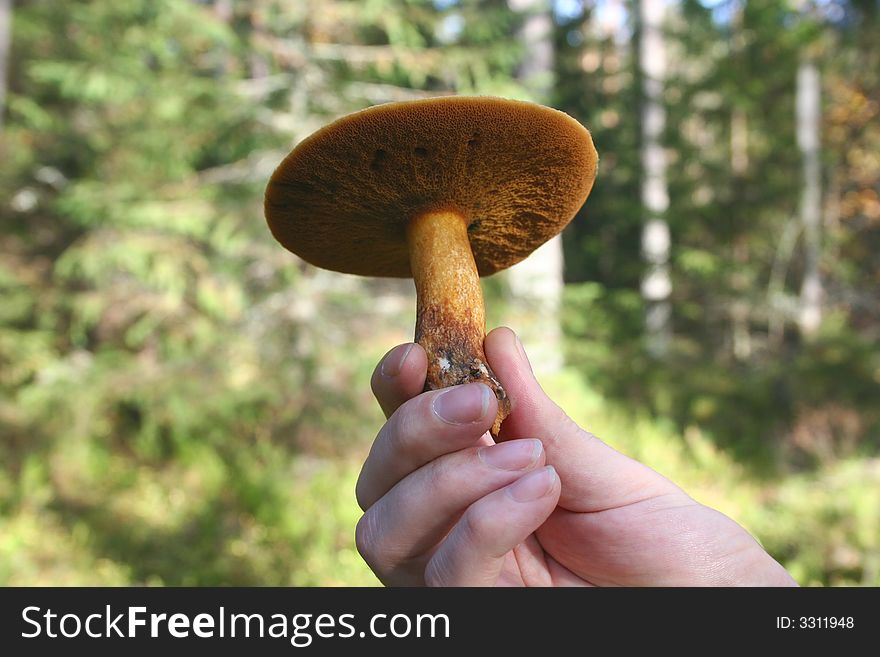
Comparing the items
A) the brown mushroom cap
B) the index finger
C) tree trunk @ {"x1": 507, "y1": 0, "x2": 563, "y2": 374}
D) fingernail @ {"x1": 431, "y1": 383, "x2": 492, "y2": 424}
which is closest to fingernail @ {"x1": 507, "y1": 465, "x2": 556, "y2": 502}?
fingernail @ {"x1": 431, "y1": 383, "x2": 492, "y2": 424}

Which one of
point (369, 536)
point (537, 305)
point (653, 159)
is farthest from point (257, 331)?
point (653, 159)

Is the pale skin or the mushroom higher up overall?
the mushroom

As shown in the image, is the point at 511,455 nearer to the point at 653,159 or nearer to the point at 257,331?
the point at 257,331

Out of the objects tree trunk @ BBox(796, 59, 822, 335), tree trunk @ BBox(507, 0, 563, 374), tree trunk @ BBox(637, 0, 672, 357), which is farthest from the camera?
tree trunk @ BBox(796, 59, 822, 335)

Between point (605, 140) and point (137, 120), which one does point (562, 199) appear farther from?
point (605, 140)

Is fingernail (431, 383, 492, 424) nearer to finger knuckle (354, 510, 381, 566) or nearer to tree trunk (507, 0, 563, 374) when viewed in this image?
finger knuckle (354, 510, 381, 566)

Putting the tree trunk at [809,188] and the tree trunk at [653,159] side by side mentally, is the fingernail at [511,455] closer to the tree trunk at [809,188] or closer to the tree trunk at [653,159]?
the tree trunk at [653,159]

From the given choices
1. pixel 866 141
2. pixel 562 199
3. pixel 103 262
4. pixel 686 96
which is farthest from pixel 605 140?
pixel 562 199
